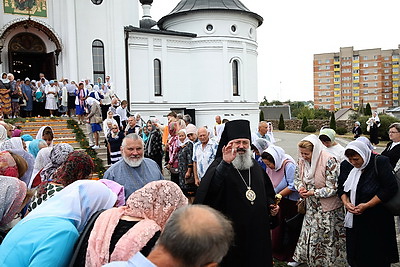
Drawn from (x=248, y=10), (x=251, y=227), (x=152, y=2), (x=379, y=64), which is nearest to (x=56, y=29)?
(x=152, y=2)

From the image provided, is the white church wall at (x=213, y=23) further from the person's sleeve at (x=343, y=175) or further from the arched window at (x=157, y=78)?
the person's sleeve at (x=343, y=175)

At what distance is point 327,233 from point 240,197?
5.70 ft

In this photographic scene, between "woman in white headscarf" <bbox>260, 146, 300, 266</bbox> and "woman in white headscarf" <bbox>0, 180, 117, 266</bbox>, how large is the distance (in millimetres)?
3495

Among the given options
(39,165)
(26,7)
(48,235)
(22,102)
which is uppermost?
(26,7)

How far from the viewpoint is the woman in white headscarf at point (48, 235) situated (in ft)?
Result: 7.25

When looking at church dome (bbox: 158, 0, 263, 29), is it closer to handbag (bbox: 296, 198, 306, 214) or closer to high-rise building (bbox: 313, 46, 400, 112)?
handbag (bbox: 296, 198, 306, 214)

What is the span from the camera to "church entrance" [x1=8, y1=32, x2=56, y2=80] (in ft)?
63.7

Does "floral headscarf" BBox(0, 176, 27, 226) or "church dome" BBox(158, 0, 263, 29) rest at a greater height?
"church dome" BBox(158, 0, 263, 29)

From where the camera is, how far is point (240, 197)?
3.89 meters

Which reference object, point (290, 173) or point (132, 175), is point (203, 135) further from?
point (132, 175)

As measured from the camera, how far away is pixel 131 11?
24266 millimetres

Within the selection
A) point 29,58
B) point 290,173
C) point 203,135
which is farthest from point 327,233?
point 29,58

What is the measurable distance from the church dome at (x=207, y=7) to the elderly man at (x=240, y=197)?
75.5 ft

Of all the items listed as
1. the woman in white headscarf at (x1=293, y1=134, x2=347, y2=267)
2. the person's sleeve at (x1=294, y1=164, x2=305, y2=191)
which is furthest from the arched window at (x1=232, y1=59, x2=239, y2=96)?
the woman in white headscarf at (x1=293, y1=134, x2=347, y2=267)
